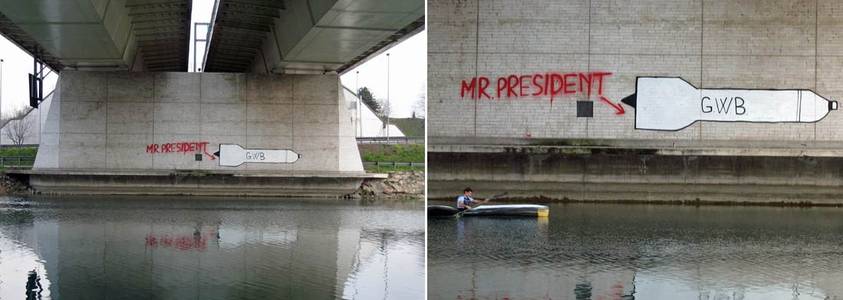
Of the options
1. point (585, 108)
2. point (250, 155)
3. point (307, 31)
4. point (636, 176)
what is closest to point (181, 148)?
point (250, 155)

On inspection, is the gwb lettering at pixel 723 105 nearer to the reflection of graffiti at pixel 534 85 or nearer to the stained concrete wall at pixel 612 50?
the stained concrete wall at pixel 612 50

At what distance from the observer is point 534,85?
28281 millimetres

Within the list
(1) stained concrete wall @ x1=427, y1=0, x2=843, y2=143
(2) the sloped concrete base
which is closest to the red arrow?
(1) stained concrete wall @ x1=427, y1=0, x2=843, y2=143

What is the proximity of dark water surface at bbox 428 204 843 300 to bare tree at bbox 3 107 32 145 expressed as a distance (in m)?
34.0

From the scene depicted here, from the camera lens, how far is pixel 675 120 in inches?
1137

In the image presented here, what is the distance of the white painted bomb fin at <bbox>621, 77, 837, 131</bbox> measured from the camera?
2862 centimetres

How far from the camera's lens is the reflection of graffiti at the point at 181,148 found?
132 feet

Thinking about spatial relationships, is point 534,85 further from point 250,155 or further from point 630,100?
point 250,155

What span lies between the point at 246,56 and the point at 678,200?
57.4 feet

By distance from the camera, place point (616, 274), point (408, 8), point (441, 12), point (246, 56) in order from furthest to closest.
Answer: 1. point (246, 56)
2. point (441, 12)
3. point (408, 8)
4. point (616, 274)

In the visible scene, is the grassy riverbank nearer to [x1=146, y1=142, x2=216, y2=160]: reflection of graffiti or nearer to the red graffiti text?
[x1=146, y1=142, x2=216, y2=160]: reflection of graffiti

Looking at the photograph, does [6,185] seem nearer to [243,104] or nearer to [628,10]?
[243,104]

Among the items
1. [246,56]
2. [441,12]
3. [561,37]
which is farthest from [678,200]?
[246,56]

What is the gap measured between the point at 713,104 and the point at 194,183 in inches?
833
